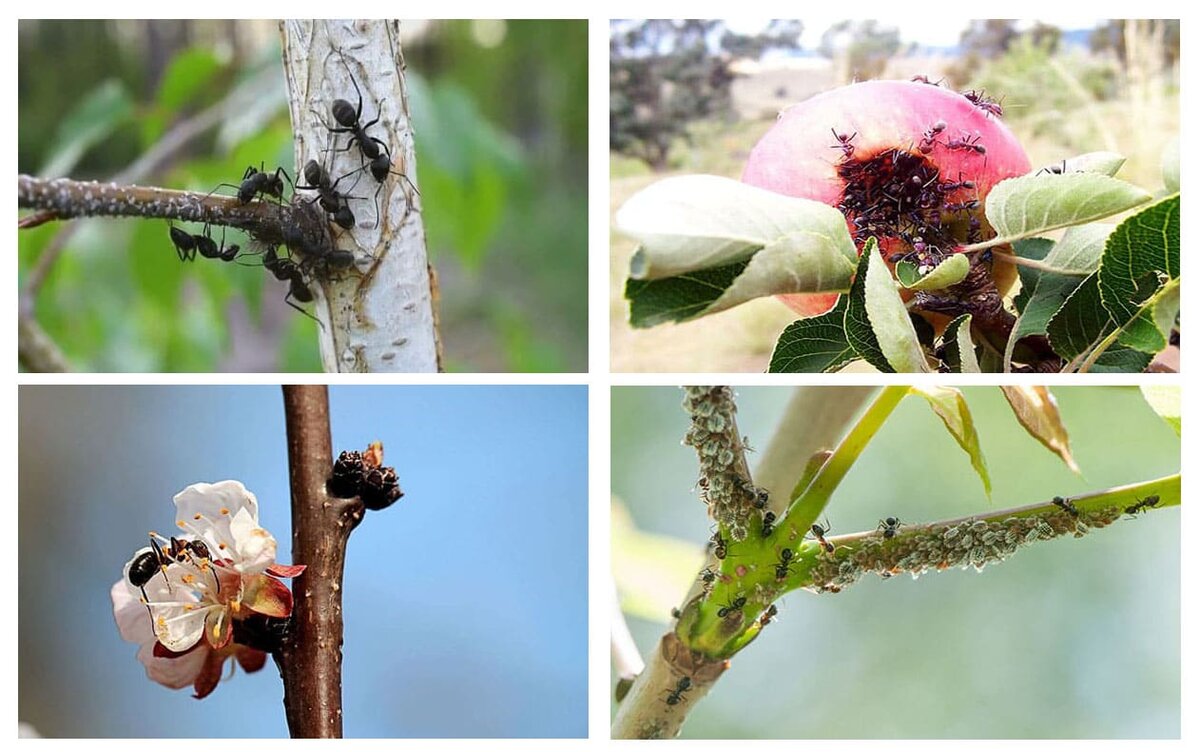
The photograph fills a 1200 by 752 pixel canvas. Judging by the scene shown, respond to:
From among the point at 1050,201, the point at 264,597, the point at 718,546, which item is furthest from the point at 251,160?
the point at 1050,201

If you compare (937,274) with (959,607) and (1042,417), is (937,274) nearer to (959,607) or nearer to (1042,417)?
(1042,417)

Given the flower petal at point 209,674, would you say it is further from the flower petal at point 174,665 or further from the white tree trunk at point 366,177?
the white tree trunk at point 366,177

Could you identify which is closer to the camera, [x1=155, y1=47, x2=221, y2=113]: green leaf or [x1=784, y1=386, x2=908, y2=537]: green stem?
[x1=784, y1=386, x2=908, y2=537]: green stem

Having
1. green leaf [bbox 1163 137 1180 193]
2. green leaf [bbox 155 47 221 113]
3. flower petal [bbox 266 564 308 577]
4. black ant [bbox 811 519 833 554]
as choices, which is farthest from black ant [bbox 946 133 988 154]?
green leaf [bbox 155 47 221 113]

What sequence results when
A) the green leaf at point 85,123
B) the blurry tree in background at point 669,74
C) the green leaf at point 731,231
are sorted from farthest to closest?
the green leaf at point 85,123 < the blurry tree in background at point 669,74 < the green leaf at point 731,231

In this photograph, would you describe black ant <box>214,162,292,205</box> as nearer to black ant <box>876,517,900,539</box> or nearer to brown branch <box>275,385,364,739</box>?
brown branch <box>275,385,364,739</box>

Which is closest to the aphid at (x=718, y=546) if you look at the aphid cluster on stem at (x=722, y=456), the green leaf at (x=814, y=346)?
the aphid cluster on stem at (x=722, y=456)
